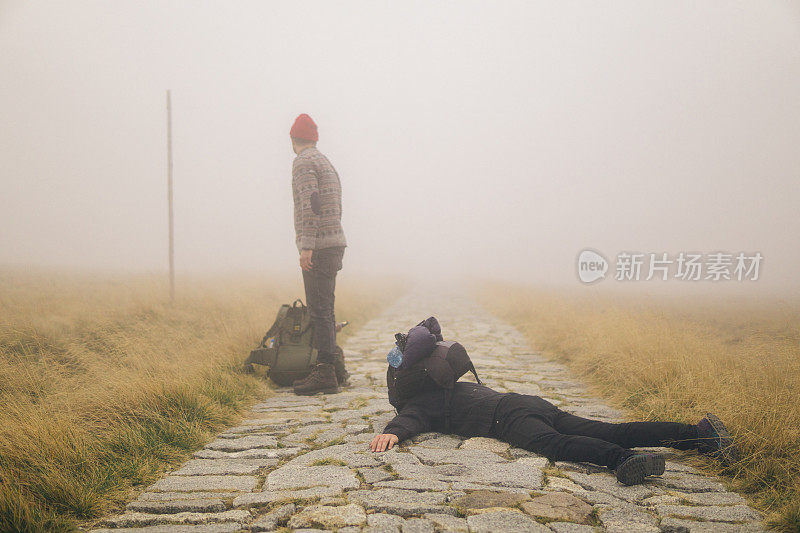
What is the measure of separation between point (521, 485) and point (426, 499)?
577mm

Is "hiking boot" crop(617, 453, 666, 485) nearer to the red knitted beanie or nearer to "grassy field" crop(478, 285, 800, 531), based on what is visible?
"grassy field" crop(478, 285, 800, 531)

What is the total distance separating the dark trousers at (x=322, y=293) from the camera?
17.2 ft

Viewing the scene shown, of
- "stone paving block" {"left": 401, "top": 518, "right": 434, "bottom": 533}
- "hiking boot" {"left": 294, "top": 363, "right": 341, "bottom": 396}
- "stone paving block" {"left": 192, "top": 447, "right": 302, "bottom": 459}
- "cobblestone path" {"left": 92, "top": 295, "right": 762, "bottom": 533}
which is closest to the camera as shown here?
"stone paving block" {"left": 401, "top": 518, "right": 434, "bottom": 533}

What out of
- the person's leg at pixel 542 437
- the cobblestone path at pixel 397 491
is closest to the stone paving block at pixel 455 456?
the cobblestone path at pixel 397 491

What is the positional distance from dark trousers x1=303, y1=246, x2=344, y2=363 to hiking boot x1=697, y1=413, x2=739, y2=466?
3.39 m

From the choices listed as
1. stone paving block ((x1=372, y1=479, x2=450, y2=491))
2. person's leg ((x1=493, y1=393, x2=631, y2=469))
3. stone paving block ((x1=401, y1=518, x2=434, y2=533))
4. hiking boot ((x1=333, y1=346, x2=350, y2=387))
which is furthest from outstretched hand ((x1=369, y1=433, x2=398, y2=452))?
hiking boot ((x1=333, y1=346, x2=350, y2=387))

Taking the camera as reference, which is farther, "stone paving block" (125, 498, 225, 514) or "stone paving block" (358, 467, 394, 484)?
"stone paving block" (358, 467, 394, 484)

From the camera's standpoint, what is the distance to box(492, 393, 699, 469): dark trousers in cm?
304

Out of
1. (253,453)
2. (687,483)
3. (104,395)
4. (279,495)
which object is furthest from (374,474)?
(104,395)

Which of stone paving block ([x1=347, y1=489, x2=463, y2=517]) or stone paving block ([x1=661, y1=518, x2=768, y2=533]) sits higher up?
stone paving block ([x1=347, y1=489, x2=463, y2=517])

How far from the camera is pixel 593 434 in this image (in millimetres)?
3223

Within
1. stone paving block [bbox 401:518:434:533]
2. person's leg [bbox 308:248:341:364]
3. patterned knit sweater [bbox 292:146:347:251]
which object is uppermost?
patterned knit sweater [bbox 292:146:347:251]

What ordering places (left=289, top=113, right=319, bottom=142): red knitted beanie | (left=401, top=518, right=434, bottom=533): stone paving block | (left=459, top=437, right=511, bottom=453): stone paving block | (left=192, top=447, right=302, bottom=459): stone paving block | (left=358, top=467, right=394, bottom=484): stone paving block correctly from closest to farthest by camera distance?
(left=401, top=518, right=434, bottom=533): stone paving block → (left=358, top=467, right=394, bottom=484): stone paving block → (left=192, top=447, right=302, bottom=459): stone paving block → (left=459, top=437, right=511, bottom=453): stone paving block → (left=289, top=113, right=319, bottom=142): red knitted beanie

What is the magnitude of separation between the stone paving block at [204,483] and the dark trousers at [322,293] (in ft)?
7.74
